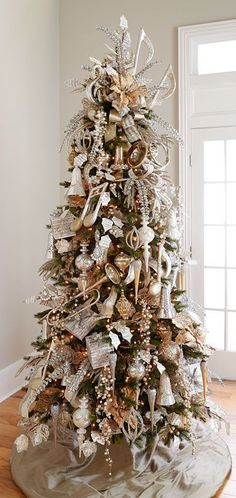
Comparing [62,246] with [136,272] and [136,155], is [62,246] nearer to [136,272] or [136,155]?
[136,272]

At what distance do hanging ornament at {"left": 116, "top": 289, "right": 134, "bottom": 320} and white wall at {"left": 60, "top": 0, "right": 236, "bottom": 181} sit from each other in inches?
61.8

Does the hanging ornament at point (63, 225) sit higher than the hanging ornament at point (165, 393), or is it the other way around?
the hanging ornament at point (63, 225)

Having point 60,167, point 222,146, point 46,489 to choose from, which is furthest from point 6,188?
point 46,489

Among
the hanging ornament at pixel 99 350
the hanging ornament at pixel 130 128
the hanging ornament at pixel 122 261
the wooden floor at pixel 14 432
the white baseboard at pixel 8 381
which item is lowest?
the wooden floor at pixel 14 432

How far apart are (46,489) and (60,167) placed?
7.68 ft

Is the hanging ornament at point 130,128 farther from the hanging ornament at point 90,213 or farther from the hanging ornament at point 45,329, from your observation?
the hanging ornament at point 45,329

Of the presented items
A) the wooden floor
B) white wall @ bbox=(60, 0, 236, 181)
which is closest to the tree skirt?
the wooden floor

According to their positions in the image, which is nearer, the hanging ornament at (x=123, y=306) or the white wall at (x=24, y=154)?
the hanging ornament at (x=123, y=306)

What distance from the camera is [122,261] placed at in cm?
177

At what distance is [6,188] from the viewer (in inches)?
107

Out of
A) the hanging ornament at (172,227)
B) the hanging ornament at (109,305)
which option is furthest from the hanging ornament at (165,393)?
the hanging ornament at (172,227)

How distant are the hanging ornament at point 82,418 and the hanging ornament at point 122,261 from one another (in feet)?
1.79

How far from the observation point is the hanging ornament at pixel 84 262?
1.77m

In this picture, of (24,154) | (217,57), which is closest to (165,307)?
(24,154)
